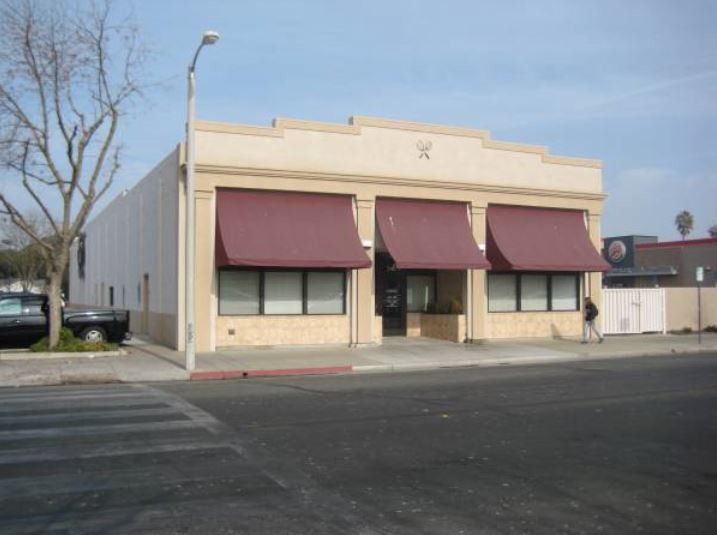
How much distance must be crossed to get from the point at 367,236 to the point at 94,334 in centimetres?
838

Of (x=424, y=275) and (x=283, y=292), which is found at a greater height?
(x=424, y=275)

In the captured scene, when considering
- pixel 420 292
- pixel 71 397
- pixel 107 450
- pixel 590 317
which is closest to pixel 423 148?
pixel 420 292

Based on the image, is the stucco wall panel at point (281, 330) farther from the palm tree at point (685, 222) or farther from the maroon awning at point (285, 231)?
the palm tree at point (685, 222)

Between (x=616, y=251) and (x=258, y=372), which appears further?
(x=616, y=251)

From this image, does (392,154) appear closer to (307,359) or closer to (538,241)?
(538,241)

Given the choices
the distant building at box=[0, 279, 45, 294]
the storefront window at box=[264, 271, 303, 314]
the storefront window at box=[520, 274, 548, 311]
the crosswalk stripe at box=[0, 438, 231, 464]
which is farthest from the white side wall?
the distant building at box=[0, 279, 45, 294]

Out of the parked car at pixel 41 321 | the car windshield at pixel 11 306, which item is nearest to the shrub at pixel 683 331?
the parked car at pixel 41 321

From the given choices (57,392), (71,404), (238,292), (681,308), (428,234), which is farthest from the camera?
(681,308)

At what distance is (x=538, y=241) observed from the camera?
24.8 metres

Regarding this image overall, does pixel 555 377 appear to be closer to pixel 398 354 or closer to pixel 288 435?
pixel 398 354

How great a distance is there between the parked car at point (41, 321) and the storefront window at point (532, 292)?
11.8 metres

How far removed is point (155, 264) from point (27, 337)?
5.08 m

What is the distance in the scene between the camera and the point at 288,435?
943cm

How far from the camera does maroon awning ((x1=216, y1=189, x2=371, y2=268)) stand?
20031 mm
